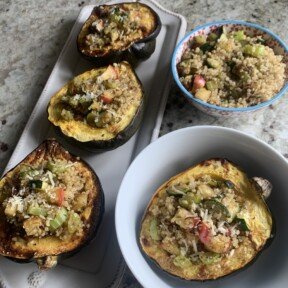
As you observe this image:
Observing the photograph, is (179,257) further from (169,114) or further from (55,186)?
(169,114)

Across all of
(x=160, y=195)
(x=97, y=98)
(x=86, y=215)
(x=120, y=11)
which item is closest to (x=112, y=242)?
(x=86, y=215)

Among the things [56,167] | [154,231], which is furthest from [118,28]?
[154,231]

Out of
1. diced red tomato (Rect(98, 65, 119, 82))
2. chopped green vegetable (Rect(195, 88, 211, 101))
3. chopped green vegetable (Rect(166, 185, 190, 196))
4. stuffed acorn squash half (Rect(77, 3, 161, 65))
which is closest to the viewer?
chopped green vegetable (Rect(166, 185, 190, 196))

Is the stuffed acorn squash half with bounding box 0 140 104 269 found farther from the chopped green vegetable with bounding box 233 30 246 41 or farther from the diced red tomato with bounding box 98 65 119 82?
the chopped green vegetable with bounding box 233 30 246 41

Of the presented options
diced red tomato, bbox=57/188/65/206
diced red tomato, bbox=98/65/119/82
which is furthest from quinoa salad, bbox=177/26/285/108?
diced red tomato, bbox=57/188/65/206

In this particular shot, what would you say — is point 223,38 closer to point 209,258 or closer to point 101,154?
point 101,154
